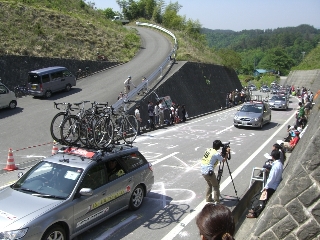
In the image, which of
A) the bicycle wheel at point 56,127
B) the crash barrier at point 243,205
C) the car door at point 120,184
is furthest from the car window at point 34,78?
the crash barrier at point 243,205

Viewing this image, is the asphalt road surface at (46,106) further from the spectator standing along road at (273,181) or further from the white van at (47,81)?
the spectator standing along road at (273,181)

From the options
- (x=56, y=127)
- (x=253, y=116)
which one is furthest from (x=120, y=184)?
(x=253, y=116)

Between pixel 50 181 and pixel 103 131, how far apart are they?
10.1ft

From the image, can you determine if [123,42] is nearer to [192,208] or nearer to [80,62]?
[80,62]

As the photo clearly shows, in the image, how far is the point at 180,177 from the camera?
1211cm

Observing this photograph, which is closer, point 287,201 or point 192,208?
point 287,201

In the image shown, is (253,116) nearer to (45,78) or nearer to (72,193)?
(45,78)

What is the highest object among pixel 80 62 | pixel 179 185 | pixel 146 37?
pixel 146 37

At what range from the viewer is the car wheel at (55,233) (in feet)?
20.7

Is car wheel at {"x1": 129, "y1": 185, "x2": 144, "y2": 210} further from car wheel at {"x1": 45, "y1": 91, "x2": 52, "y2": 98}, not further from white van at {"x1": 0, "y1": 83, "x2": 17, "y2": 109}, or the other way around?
car wheel at {"x1": 45, "y1": 91, "x2": 52, "y2": 98}

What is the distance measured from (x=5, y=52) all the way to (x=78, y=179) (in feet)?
77.3

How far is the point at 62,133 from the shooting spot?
973 cm

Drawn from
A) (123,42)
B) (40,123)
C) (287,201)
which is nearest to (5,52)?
(40,123)

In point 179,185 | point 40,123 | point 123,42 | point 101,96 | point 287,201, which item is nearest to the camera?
point 287,201
